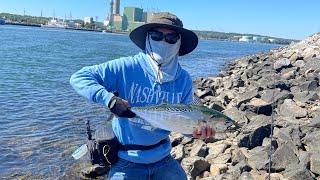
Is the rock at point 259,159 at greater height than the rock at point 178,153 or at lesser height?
greater

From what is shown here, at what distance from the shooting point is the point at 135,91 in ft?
11.2

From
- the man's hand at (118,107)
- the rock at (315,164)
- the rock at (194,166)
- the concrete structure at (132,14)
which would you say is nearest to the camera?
the man's hand at (118,107)

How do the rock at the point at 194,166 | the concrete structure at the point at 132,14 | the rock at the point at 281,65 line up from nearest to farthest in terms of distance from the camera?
the rock at the point at 194,166 < the rock at the point at 281,65 < the concrete structure at the point at 132,14

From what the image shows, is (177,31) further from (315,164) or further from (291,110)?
(291,110)

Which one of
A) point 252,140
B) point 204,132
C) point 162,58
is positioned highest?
point 162,58

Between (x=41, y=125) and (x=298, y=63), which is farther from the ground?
(x=298, y=63)

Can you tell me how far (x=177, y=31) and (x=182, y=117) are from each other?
0.84 meters

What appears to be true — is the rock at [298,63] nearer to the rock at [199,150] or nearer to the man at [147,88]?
the rock at [199,150]

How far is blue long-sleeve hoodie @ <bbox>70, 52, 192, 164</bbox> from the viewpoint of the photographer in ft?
11.0

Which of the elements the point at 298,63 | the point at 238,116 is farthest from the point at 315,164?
the point at 298,63

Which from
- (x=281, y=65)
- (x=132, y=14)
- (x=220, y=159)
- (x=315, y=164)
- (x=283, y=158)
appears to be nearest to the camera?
(x=315, y=164)

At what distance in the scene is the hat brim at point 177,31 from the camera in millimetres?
3496

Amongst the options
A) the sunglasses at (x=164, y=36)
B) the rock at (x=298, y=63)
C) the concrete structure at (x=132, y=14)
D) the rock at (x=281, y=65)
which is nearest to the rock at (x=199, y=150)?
the sunglasses at (x=164, y=36)

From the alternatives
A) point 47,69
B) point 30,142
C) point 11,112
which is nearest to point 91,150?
point 30,142
